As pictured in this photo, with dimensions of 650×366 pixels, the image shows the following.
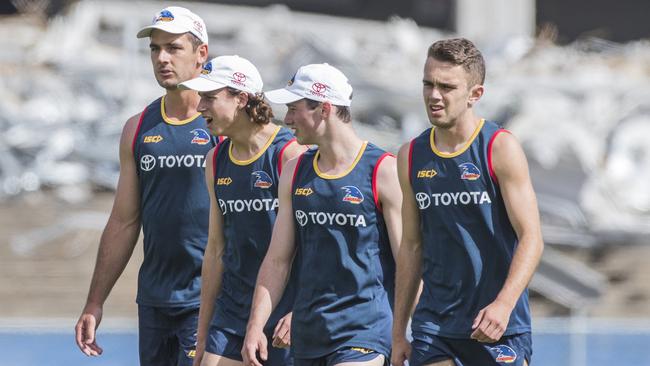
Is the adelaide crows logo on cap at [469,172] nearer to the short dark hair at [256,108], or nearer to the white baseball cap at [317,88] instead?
the white baseball cap at [317,88]

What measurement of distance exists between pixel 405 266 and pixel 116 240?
1752 millimetres

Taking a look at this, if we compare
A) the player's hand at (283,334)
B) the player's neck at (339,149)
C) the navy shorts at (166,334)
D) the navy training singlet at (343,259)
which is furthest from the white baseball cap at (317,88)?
the navy shorts at (166,334)

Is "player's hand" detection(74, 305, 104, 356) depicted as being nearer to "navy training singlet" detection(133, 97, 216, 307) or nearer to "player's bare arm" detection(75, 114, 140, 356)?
"player's bare arm" detection(75, 114, 140, 356)

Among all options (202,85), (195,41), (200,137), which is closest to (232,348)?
(200,137)

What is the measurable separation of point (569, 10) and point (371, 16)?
3876 millimetres

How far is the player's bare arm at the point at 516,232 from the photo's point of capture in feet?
15.9

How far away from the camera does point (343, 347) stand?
5.42 meters

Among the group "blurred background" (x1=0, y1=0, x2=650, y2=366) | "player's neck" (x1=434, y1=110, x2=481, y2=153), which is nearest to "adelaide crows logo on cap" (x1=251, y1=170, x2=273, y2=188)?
"player's neck" (x1=434, y1=110, x2=481, y2=153)

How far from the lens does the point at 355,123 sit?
16312 mm

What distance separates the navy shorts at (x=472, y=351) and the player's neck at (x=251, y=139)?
47.4 inches

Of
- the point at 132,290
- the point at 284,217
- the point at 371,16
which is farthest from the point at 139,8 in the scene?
the point at 284,217

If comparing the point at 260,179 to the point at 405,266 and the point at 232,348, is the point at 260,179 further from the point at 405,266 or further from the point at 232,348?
the point at 405,266

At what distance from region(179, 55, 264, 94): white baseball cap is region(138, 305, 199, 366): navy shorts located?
1152mm

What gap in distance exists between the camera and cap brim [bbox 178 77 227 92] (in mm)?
5688
